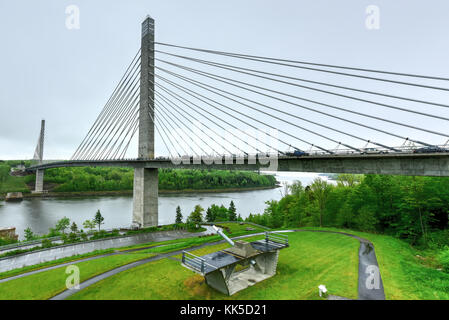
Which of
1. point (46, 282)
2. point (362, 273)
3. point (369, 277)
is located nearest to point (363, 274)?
point (362, 273)

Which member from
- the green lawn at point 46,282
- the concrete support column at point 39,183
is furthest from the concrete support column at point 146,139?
the concrete support column at point 39,183

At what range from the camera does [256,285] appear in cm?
1175

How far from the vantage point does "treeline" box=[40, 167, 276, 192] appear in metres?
95.7

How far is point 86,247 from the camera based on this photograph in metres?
23.6

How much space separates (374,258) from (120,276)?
17117 mm

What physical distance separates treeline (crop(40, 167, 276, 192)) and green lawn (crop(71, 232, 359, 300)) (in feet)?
312

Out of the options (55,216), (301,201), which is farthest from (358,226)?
(55,216)

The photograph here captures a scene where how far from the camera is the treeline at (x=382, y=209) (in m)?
20.7

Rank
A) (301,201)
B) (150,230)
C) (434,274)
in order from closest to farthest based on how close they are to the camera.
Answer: (434,274) < (150,230) < (301,201)

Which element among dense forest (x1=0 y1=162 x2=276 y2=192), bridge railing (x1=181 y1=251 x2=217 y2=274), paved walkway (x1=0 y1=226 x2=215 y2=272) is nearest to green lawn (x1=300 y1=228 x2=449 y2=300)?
bridge railing (x1=181 y1=251 x2=217 y2=274)

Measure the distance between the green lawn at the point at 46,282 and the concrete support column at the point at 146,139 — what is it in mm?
18466

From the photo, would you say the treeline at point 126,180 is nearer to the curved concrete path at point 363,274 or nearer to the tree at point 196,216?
the tree at point 196,216

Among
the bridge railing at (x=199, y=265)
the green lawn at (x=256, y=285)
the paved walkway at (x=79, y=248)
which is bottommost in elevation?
the paved walkway at (x=79, y=248)
